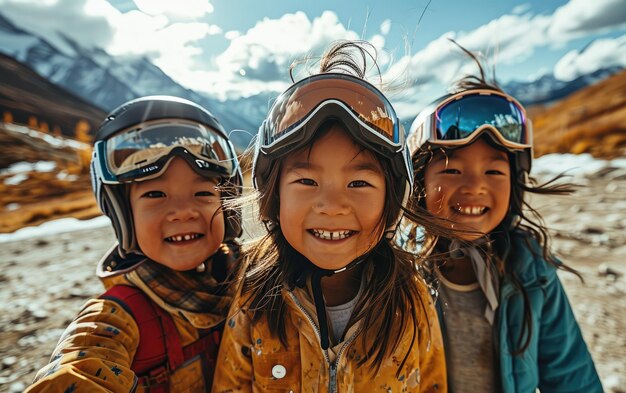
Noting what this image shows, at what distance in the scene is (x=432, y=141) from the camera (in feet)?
8.20

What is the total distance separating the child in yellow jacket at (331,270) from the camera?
173 centimetres

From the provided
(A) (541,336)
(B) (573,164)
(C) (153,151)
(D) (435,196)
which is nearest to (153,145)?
(C) (153,151)

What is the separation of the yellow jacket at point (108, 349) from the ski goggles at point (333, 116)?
0.99 m

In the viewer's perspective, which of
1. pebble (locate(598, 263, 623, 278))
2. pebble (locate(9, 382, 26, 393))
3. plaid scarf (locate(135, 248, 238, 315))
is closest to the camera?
plaid scarf (locate(135, 248, 238, 315))

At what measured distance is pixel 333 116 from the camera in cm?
172

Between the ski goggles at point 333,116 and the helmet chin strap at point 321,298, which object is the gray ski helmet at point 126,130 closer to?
the ski goggles at point 333,116

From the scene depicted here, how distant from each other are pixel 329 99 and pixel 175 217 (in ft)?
3.56

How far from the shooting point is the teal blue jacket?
2.23 metres

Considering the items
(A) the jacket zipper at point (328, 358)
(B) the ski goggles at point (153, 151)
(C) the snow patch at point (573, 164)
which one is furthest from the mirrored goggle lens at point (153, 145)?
(C) the snow patch at point (573, 164)

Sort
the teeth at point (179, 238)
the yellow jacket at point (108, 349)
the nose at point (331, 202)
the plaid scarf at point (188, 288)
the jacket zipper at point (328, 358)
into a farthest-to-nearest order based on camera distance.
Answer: the teeth at point (179, 238)
the plaid scarf at point (188, 288)
the jacket zipper at point (328, 358)
the nose at point (331, 202)
the yellow jacket at point (108, 349)

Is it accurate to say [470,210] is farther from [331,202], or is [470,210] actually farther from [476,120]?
[331,202]

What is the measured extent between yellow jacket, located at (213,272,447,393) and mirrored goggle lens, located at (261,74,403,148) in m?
0.89

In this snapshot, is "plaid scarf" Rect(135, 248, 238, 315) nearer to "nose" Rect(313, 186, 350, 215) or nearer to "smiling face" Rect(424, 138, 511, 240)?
"nose" Rect(313, 186, 350, 215)

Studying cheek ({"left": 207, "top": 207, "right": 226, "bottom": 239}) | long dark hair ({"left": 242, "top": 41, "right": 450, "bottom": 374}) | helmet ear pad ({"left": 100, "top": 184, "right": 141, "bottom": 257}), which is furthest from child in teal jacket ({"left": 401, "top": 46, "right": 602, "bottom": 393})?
helmet ear pad ({"left": 100, "top": 184, "right": 141, "bottom": 257})
